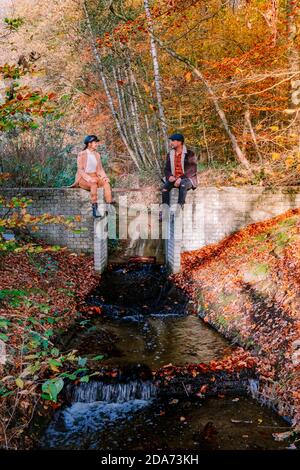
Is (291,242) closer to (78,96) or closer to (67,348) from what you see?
(67,348)

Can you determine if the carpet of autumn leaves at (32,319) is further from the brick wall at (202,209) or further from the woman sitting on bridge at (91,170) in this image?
the woman sitting on bridge at (91,170)

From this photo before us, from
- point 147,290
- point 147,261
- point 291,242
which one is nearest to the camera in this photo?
point 291,242

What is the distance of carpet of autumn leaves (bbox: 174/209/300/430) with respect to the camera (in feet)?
21.0

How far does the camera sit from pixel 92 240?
1374 cm

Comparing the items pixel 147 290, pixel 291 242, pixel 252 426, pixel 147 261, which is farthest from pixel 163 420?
pixel 147 261

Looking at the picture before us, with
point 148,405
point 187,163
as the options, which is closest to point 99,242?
point 187,163

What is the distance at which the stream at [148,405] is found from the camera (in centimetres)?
541

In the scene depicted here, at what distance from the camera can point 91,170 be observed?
11.0 m

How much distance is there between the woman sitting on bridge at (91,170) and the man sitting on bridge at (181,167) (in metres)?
1.91

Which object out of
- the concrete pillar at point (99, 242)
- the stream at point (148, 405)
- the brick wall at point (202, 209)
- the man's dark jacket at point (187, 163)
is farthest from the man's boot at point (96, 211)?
the stream at point (148, 405)

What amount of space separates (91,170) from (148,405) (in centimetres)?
661

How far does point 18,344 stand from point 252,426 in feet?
12.6

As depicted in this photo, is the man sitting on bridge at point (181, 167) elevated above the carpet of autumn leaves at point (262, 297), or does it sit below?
above

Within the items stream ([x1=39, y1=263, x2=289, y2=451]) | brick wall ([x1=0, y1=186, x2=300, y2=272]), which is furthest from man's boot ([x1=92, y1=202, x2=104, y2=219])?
stream ([x1=39, y1=263, x2=289, y2=451])
